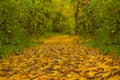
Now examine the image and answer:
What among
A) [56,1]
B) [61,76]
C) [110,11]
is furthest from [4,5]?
[56,1]

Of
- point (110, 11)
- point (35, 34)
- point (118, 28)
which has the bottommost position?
point (35, 34)

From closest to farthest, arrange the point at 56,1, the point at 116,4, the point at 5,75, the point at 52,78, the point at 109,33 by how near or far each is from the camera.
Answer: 1. the point at 52,78
2. the point at 5,75
3. the point at 116,4
4. the point at 109,33
5. the point at 56,1

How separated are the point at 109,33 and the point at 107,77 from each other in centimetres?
755

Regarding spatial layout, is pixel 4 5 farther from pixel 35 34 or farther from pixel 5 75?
pixel 35 34

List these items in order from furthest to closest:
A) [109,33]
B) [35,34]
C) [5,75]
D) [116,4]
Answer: [35,34]
[109,33]
[116,4]
[5,75]

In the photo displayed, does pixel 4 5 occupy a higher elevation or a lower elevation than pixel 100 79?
higher

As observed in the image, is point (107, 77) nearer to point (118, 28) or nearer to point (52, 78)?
point (52, 78)

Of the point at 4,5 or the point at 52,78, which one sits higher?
the point at 4,5

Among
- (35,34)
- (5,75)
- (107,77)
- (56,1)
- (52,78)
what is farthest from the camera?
(56,1)

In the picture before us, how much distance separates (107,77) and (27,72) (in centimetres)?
249

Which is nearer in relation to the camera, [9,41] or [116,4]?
[116,4]

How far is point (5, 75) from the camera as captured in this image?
22.9ft

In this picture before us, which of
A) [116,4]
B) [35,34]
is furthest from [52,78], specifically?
[35,34]

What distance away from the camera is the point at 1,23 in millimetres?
12172
